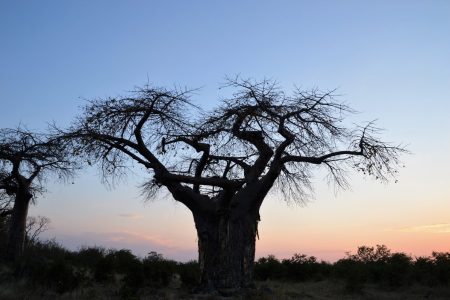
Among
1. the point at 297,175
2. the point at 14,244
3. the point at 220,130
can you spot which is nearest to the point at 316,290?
the point at 297,175

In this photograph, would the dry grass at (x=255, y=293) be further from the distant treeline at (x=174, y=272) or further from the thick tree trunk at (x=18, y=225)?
the thick tree trunk at (x=18, y=225)

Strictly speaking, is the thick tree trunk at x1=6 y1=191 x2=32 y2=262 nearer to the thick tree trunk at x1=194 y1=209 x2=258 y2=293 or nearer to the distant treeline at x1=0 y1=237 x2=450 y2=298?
the distant treeline at x1=0 y1=237 x2=450 y2=298

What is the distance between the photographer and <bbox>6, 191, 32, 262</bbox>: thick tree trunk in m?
18.9

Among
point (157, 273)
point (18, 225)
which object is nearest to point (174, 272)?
point (157, 273)

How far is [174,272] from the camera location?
16328 mm

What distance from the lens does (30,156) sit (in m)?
18.9

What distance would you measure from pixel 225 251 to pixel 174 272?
13.2 ft

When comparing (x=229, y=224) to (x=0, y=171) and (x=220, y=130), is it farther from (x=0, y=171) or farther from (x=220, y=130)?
(x=0, y=171)

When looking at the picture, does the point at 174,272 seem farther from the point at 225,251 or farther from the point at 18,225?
the point at 18,225

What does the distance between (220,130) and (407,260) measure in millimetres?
8791

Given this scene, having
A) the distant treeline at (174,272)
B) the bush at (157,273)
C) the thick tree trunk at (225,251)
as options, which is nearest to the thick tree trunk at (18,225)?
the distant treeline at (174,272)

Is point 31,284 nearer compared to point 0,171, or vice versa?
point 31,284

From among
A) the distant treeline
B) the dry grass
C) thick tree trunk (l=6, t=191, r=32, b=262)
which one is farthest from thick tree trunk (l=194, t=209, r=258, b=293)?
thick tree trunk (l=6, t=191, r=32, b=262)

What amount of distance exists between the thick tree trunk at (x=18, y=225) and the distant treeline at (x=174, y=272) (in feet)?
4.61
